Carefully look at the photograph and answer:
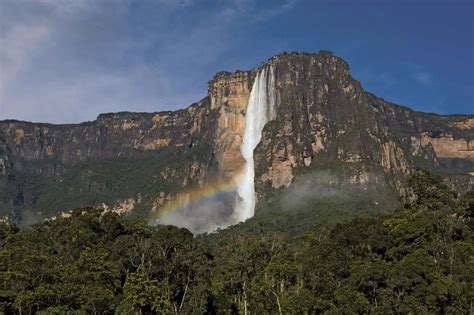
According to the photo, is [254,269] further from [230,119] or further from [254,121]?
[230,119]

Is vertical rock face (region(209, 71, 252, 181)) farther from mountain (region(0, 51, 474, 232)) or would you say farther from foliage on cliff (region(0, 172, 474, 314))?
foliage on cliff (region(0, 172, 474, 314))

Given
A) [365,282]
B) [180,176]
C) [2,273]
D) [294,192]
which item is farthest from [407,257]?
[180,176]

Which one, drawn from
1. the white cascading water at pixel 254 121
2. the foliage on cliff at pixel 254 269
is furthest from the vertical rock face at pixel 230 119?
the foliage on cliff at pixel 254 269

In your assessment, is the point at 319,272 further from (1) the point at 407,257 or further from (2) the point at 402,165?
(2) the point at 402,165

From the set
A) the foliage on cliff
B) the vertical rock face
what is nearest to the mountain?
the vertical rock face

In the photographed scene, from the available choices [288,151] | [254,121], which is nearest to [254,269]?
[288,151]

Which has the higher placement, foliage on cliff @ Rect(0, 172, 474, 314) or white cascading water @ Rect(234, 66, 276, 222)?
white cascading water @ Rect(234, 66, 276, 222)
